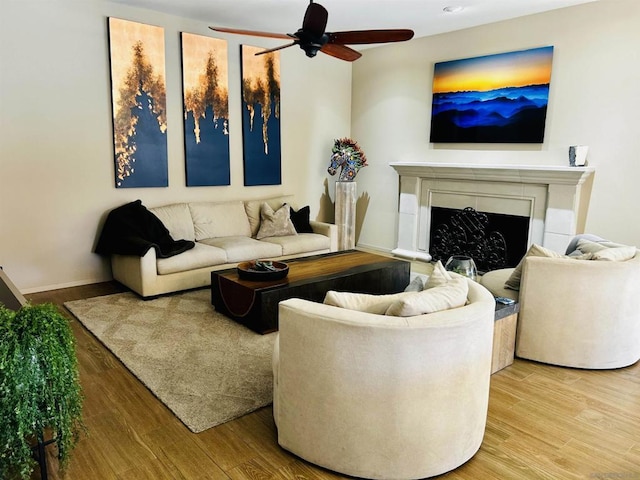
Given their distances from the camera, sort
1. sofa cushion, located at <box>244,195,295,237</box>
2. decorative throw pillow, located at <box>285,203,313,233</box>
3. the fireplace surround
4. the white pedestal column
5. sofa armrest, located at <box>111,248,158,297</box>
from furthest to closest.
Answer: the white pedestal column → decorative throw pillow, located at <box>285,203,313,233</box> → sofa cushion, located at <box>244,195,295,237</box> → the fireplace surround → sofa armrest, located at <box>111,248,158,297</box>

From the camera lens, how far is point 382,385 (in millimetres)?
1999

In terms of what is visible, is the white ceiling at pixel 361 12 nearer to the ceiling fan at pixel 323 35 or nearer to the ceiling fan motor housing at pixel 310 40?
the ceiling fan at pixel 323 35

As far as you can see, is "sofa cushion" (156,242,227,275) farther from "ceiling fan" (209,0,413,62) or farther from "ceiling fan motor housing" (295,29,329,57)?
"ceiling fan motor housing" (295,29,329,57)

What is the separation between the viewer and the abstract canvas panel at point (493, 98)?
5.16 metres

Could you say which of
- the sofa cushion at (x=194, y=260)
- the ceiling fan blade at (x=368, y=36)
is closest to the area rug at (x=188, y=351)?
the sofa cushion at (x=194, y=260)

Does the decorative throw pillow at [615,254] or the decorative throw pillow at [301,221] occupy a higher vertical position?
the decorative throw pillow at [615,254]

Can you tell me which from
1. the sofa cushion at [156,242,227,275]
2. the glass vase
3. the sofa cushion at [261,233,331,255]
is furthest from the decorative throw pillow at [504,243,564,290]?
the sofa cushion at [156,242,227,275]

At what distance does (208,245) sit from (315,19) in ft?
→ 8.95

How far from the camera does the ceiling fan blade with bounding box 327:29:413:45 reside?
344 centimetres

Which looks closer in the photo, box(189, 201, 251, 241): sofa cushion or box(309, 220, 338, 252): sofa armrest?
box(189, 201, 251, 241): sofa cushion

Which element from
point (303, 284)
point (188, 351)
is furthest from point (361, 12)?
point (188, 351)

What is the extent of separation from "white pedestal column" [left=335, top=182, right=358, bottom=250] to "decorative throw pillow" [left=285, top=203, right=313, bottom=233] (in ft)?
1.97

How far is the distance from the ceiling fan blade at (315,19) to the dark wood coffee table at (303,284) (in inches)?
73.8

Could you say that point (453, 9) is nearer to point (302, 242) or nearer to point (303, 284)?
point (302, 242)
